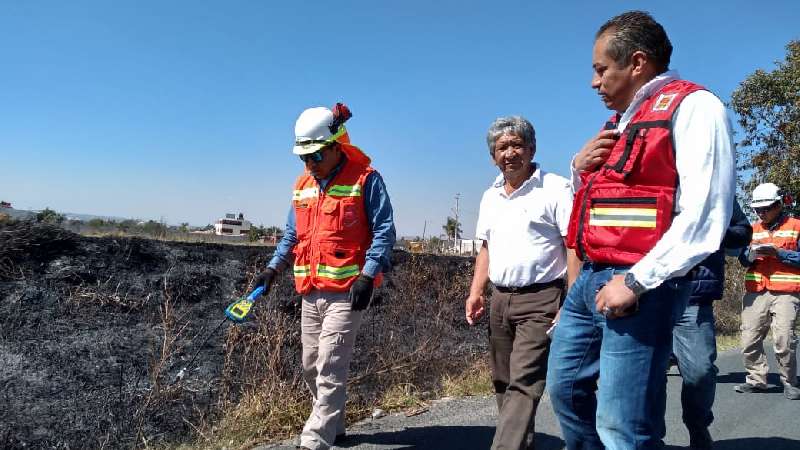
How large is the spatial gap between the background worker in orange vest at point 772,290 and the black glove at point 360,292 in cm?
391

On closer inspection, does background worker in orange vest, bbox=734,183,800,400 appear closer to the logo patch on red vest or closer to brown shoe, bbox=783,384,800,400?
brown shoe, bbox=783,384,800,400

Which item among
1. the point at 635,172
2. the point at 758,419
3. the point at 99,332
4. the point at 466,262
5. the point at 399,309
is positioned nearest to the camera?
the point at 635,172

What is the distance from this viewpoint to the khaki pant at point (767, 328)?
563cm

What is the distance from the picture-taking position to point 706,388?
373 cm

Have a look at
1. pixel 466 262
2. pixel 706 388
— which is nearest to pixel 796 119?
pixel 466 262

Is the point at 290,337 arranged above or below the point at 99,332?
above

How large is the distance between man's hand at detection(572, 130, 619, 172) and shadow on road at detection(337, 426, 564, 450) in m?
2.25

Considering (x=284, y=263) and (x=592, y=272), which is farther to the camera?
(x=284, y=263)

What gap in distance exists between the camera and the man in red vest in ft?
6.39

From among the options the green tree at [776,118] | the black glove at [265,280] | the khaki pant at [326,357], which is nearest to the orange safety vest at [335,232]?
the khaki pant at [326,357]

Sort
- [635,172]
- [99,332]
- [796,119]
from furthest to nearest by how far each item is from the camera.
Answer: [796,119]
[99,332]
[635,172]

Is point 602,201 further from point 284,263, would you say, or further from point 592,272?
point 284,263

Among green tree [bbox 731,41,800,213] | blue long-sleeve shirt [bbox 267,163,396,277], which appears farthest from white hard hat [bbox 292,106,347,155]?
green tree [bbox 731,41,800,213]

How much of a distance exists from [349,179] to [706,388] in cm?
250
